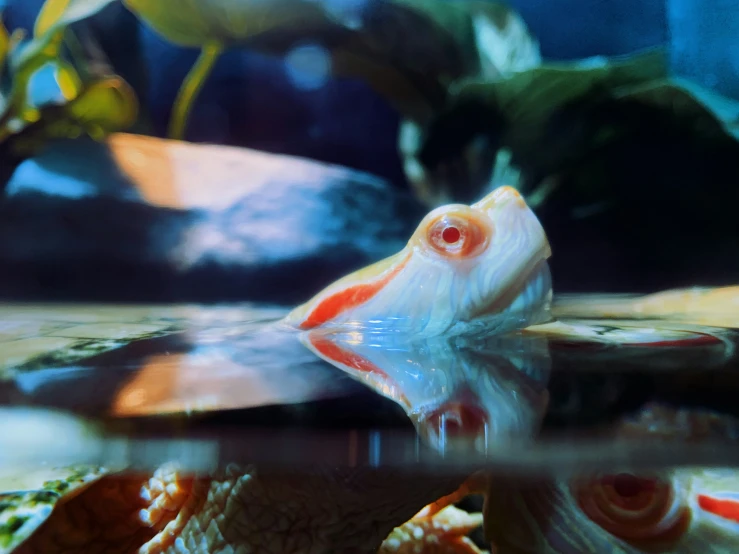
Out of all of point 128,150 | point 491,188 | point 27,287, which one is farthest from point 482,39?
point 27,287

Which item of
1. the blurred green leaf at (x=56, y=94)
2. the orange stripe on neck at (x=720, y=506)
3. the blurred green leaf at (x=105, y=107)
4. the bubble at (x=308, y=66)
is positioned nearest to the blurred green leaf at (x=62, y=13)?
the blurred green leaf at (x=56, y=94)

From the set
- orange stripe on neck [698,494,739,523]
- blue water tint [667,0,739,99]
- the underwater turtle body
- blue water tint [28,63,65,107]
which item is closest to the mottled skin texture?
the underwater turtle body

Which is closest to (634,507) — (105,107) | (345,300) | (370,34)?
(345,300)

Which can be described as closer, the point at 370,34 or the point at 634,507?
the point at 634,507

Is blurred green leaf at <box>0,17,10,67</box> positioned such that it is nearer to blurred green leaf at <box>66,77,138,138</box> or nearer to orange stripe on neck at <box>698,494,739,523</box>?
blurred green leaf at <box>66,77,138,138</box>

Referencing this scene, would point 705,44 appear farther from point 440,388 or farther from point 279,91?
point 440,388

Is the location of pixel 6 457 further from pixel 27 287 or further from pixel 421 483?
pixel 27 287
